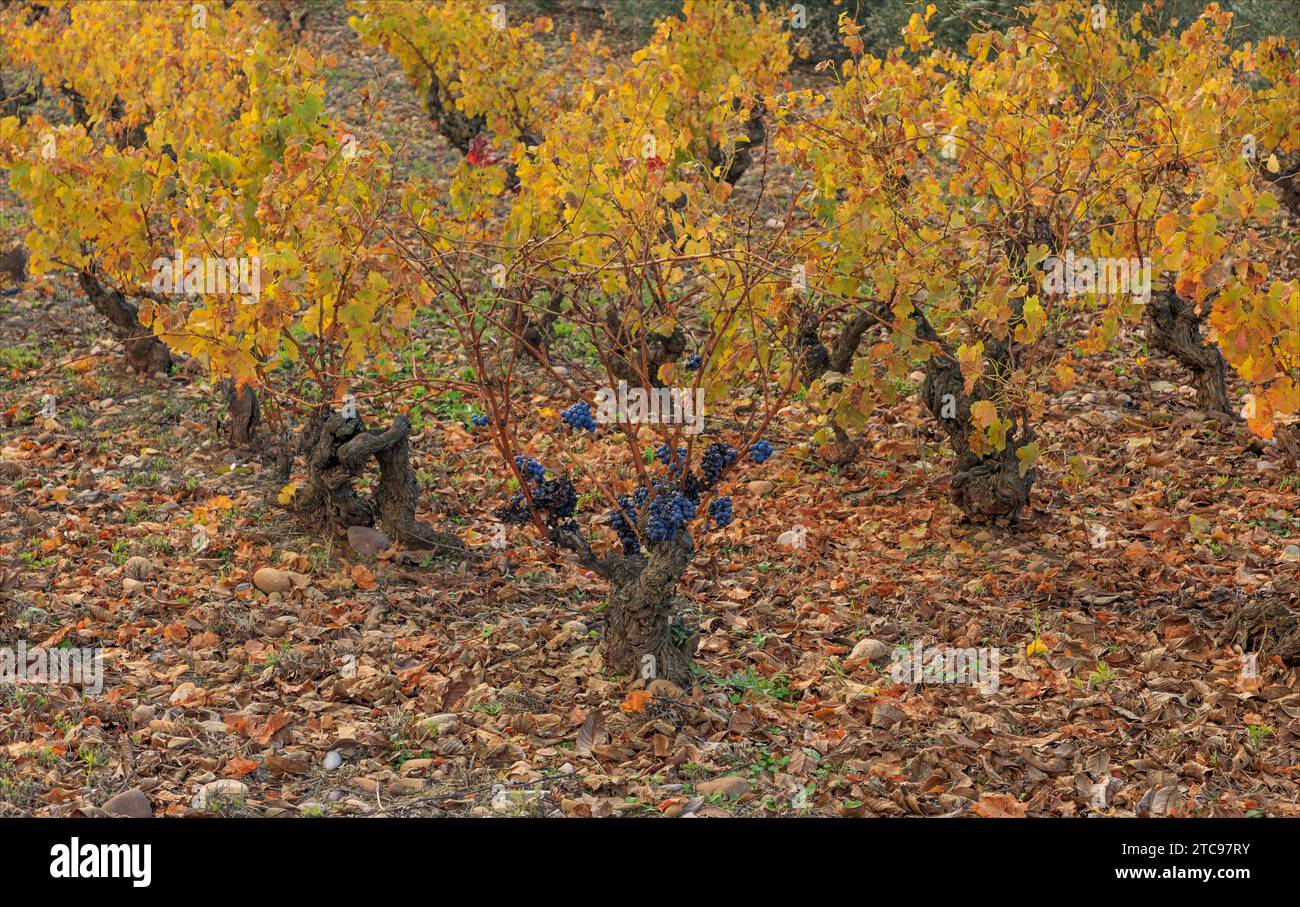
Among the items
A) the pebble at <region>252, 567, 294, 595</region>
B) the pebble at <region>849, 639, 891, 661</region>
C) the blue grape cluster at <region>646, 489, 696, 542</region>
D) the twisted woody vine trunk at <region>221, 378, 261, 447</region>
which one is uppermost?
the twisted woody vine trunk at <region>221, 378, 261, 447</region>

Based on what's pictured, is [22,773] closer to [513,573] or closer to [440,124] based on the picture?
[513,573]

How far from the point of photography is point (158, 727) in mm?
4285

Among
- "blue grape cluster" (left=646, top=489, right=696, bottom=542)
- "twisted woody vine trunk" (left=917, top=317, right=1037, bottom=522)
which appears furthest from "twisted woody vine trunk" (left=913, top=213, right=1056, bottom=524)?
"blue grape cluster" (left=646, top=489, right=696, bottom=542)

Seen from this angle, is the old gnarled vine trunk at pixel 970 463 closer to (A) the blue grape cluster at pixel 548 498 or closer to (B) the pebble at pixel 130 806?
(A) the blue grape cluster at pixel 548 498

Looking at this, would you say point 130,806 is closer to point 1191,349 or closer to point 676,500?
point 676,500

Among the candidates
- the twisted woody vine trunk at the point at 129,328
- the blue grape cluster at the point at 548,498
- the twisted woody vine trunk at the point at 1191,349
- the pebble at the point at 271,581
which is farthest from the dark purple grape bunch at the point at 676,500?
the twisted woody vine trunk at the point at 129,328

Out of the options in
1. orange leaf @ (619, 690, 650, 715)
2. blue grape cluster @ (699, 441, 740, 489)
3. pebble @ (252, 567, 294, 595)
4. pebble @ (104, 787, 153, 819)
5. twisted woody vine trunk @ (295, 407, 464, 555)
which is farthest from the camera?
twisted woody vine trunk @ (295, 407, 464, 555)

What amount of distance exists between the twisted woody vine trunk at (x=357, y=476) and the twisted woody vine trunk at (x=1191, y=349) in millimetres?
3754

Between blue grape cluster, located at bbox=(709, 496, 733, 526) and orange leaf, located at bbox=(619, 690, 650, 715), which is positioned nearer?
orange leaf, located at bbox=(619, 690, 650, 715)

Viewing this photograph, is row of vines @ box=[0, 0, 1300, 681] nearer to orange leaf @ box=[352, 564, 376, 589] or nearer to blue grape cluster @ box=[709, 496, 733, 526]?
blue grape cluster @ box=[709, 496, 733, 526]

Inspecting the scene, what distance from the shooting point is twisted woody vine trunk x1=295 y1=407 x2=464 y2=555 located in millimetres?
5707

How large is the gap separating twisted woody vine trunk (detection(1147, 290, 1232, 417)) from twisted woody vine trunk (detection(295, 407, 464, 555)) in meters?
3.75

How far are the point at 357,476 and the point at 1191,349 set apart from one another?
4.18 meters

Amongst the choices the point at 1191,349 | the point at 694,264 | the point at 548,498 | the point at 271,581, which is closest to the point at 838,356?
the point at 694,264
